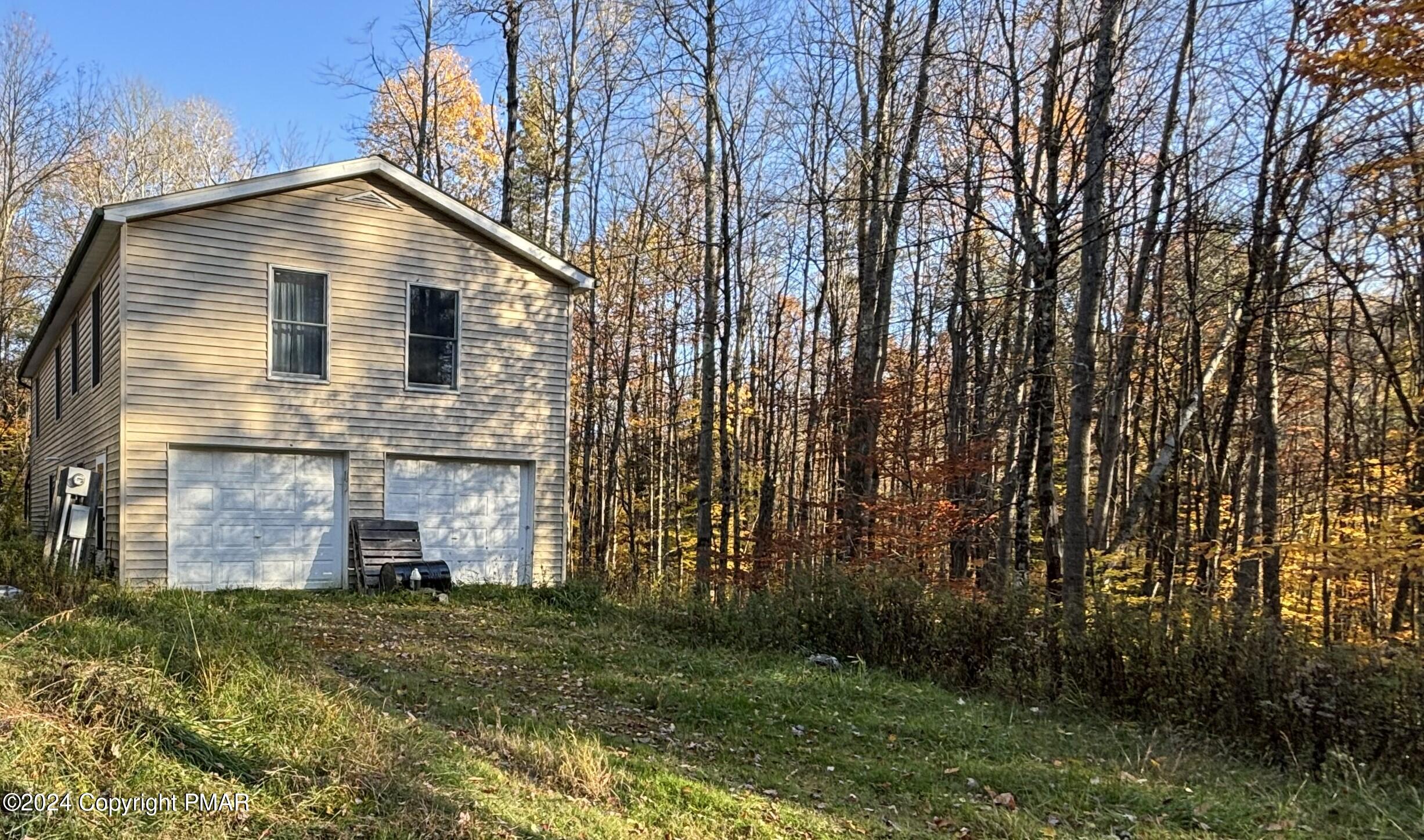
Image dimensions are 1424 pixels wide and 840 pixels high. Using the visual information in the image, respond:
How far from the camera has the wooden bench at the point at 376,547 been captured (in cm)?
1142

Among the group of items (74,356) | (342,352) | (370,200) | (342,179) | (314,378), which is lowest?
(314,378)

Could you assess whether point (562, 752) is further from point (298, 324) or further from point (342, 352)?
point (298, 324)

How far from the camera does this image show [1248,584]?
12.4 meters

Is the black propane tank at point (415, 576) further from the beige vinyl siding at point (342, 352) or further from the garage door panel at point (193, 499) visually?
the garage door panel at point (193, 499)

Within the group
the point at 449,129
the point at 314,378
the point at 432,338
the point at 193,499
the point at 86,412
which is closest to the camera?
the point at 193,499

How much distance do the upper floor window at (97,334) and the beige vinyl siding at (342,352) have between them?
1908mm

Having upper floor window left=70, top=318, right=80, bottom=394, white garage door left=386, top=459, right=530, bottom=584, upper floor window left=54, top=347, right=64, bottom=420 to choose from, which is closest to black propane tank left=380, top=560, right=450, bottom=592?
white garage door left=386, top=459, right=530, bottom=584

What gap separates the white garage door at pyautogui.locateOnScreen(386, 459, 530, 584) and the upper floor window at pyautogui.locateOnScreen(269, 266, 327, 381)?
5.92ft

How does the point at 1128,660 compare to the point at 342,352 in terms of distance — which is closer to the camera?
the point at 1128,660

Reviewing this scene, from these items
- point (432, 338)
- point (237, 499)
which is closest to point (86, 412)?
point (237, 499)

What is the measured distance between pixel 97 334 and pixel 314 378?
3548mm

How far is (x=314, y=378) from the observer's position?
458 inches

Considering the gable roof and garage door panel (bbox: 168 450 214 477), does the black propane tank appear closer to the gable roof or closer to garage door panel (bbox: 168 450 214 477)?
garage door panel (bbox: 168 450 214 477)

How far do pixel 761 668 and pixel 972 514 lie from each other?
26.8 ft
